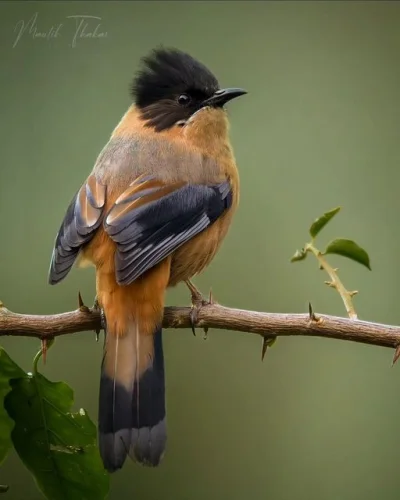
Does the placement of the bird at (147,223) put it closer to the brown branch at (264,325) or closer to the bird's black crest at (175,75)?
the bird's black crest at (175,75)

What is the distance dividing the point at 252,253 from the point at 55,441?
2770mm

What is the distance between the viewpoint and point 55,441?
280 cm

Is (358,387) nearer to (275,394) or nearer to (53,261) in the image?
(275,394)

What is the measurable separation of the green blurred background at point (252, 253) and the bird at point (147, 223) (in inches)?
20.7

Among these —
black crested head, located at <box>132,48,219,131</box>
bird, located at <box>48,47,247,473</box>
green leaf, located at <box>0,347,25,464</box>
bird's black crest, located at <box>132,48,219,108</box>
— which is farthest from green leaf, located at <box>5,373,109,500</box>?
bird's black crest, located at <box>132,48,219,108</box>

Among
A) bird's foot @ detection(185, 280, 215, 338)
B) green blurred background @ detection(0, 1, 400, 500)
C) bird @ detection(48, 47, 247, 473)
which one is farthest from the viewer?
green blurred background @ detection(0, 1, 400, 500)

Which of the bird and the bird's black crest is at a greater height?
the bird's black crest

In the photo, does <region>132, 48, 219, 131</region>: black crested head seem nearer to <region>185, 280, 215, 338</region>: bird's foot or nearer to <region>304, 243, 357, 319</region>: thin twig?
<region>185, 280, 215, 338</region>: bird's foot

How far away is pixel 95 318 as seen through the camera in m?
3.34

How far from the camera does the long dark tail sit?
3070 millimetres

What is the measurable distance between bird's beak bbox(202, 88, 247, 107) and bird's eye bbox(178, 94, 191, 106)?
76mm

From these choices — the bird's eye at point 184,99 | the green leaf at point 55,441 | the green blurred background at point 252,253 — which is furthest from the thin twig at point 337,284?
the green blurred background at point 252,253

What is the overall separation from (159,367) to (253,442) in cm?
209

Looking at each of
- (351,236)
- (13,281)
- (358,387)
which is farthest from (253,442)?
(13,281)
